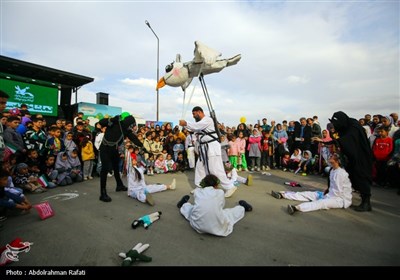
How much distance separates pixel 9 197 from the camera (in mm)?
3324

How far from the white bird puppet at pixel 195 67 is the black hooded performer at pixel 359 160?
2818 mm

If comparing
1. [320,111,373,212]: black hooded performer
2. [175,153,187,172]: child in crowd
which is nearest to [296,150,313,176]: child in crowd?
[320,111,373,212]: black hooded performer

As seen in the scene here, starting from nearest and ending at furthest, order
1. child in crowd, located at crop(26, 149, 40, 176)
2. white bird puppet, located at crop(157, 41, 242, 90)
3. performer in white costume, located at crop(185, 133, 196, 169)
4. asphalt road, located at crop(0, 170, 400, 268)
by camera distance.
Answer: asphalt road, located at crop(0, 170, 400, 268)
white bird puppet, located at crop(157, 41, 242, 90)
child in crowd, located at crop(26, 149, 40, 176)
performer in white costume, located at crop(185, 133, 196, 169)

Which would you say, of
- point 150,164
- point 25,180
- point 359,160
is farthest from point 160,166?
point 359,160

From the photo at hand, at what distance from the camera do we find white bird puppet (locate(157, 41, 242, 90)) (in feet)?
14.4

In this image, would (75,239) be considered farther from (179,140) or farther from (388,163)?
(388,163)

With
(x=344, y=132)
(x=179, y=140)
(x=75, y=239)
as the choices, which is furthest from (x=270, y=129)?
(x=75, y=239)

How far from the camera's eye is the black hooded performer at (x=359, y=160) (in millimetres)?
3664

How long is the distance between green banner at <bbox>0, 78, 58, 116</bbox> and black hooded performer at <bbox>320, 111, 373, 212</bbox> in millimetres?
13973

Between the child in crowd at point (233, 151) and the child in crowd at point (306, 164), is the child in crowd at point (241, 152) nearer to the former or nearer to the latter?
the child in crowd at point (233, 151)

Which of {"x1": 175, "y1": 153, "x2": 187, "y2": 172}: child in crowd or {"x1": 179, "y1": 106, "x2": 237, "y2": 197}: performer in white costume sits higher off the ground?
{"x1": 179, "y1": 106, "x2": 237, "y2": 197}: performer in white costume

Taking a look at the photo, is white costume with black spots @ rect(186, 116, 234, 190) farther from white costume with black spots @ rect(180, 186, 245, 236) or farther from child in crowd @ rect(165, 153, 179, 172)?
child in crowd @ rect(165, 153, 179, 172)

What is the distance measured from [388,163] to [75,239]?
6.99 m

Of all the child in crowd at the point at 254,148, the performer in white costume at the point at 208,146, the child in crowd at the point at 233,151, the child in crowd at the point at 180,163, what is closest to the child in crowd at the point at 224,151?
the child in crowd at the point at 233,151
